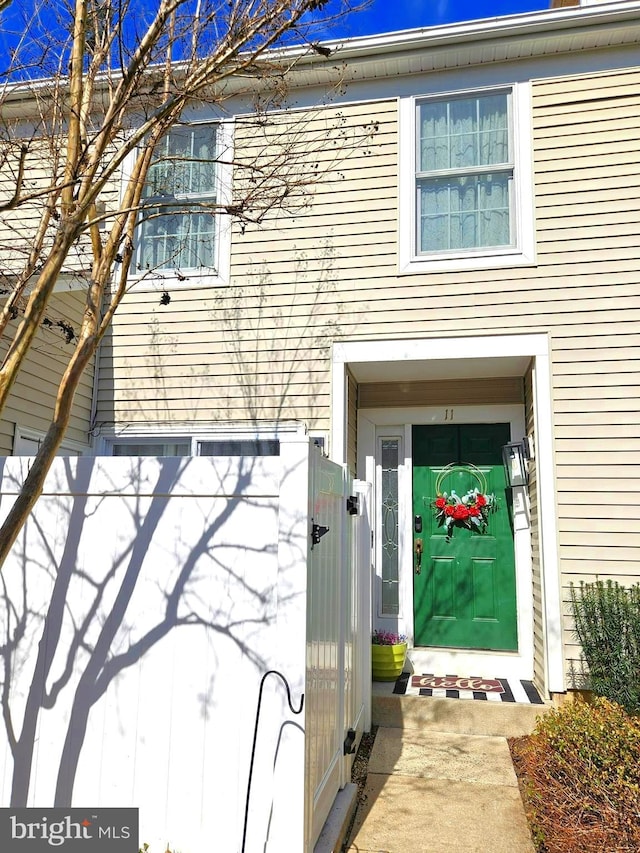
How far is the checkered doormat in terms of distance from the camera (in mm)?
4539

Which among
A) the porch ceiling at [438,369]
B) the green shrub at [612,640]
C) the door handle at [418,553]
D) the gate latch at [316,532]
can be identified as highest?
the porch ceiling at [438,369]

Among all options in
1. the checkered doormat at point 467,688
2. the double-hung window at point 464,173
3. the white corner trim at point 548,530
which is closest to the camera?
the white corner trim at point 548,530

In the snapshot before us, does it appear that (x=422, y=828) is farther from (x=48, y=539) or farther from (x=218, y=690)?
(x=48, y=539)

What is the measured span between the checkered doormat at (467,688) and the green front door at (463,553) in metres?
0.30

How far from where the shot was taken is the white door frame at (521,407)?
4500mm

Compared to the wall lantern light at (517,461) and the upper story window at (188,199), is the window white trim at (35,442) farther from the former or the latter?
the wall lantern light at (517,461)

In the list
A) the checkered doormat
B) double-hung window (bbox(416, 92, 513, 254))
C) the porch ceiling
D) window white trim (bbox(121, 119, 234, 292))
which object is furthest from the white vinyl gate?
window white trim (bbox(121, 119, 234, 292))

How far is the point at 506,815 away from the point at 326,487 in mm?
2001

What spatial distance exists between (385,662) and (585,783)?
212 centimetres

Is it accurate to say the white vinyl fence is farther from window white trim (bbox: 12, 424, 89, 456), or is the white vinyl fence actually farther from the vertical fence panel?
Answer: window white trim (bbox: 12, 424, 89, 456)

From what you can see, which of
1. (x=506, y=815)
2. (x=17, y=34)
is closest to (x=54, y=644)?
(x=506, y=815)

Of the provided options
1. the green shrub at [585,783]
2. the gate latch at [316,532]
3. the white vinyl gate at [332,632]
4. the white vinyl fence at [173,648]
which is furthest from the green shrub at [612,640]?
the gate latch at [316,532]

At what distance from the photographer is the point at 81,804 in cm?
234

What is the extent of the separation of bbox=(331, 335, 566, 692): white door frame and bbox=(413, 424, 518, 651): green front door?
15 cm
